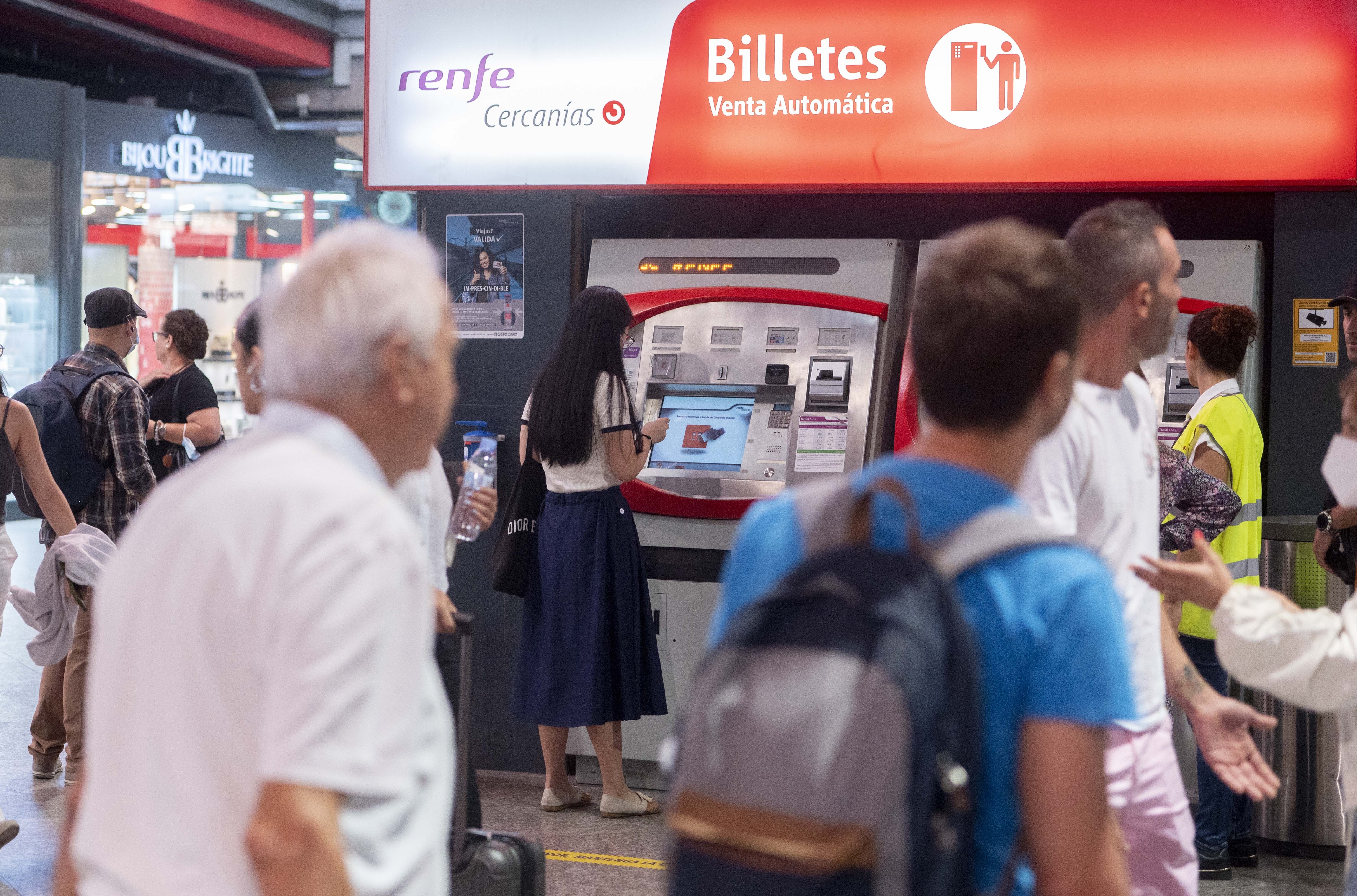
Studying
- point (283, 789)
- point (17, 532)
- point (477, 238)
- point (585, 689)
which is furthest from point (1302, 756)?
point (17, 532)

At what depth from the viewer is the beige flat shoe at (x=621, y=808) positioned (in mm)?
A: 4188

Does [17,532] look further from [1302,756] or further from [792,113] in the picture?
[1302,756]

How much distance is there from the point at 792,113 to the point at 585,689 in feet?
6.29

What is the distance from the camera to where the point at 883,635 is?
1047 millimetres

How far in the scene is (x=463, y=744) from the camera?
241cm

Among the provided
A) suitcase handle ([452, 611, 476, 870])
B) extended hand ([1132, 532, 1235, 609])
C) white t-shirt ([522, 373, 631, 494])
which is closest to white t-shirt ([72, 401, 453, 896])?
extended hand ([1132, 532, 1235, 609])

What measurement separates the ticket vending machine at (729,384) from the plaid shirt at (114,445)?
5.40ft

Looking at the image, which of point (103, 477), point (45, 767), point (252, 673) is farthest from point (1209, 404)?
point (45, 767)

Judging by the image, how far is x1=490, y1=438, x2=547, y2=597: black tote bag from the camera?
4.20m

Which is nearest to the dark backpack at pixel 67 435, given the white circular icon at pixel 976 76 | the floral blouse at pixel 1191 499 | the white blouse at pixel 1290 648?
the white circular icon at pixel 976 76

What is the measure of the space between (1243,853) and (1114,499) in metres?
2.33

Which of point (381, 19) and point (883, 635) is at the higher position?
point (381, 19)

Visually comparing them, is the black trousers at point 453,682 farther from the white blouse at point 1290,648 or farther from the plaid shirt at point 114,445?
the plaid shirt at point 114,445

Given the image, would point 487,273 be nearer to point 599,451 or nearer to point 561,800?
point 599,451
